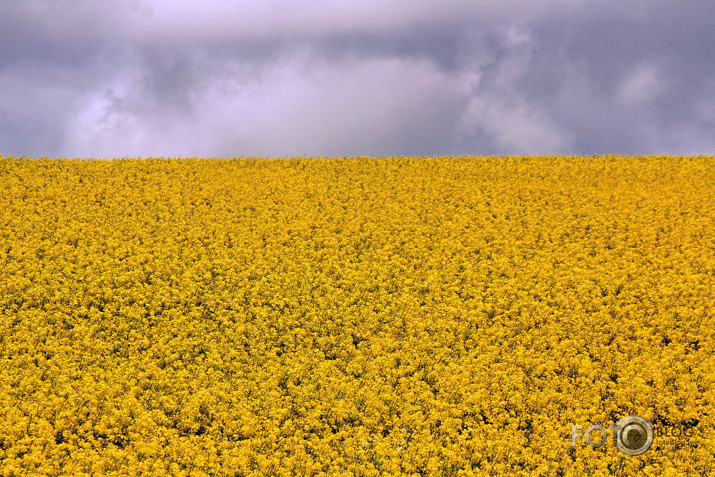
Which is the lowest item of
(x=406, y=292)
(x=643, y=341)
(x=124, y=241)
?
(x=643, y=341)

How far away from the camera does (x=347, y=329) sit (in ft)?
37.8

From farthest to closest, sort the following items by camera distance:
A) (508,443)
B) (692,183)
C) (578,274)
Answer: (692,183)
(578,274)
(508,443)

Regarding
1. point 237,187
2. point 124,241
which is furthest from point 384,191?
point 124,241

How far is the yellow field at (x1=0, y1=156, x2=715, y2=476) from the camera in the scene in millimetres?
8547

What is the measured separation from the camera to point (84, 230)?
15641 mm

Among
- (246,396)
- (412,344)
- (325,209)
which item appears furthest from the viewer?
(325,209)

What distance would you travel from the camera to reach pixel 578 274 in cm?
1413

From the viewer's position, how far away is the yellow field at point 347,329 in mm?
8547

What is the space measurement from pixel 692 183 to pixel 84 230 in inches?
894

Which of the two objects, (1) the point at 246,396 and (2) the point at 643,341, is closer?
(1) the point at 246,396

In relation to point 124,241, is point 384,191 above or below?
above

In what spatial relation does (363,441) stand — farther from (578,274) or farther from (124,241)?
(124,241)

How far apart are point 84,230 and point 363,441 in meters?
11.3

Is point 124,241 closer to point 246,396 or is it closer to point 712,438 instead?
point 246,396
